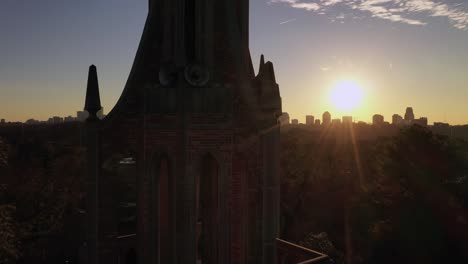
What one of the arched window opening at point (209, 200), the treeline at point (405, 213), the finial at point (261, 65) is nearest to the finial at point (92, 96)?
the arched window opening at point (209, 200)

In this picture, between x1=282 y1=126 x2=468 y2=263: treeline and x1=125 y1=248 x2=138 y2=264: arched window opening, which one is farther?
x1=282 y1=126 x2=468 y2=263: treeline

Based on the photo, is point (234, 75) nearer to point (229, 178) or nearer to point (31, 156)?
point (229, 178)

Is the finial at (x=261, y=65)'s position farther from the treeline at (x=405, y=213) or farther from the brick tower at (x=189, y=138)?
the treeline at (x=405, y=213)

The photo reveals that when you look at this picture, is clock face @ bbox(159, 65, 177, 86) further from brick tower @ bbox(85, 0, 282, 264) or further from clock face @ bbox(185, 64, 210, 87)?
clock face @ bbox(185, 64, 210, 87)

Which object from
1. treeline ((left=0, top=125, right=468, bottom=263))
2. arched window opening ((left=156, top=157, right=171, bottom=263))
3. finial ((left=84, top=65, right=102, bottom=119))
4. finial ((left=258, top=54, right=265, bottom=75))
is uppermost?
finial ((left=258, top=54, right=265, bottom=75))

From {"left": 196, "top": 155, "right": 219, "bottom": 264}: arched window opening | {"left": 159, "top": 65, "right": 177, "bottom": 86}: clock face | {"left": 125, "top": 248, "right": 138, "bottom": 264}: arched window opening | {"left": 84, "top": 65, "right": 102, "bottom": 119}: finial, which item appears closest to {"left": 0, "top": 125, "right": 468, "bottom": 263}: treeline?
{"left": 125, "top": 248, "right": 138, "bottom": 264}: arched window opening

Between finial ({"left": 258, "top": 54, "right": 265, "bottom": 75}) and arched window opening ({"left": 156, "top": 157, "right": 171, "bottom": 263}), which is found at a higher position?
finial ({"left": 258, "top": 54, "right": 265, "bottom": 75})

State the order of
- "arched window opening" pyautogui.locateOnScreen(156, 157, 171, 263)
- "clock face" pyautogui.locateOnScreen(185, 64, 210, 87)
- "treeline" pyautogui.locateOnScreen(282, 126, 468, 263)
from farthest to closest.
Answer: "treeline" pyautogui.locateOnScreen(282, 126, 468, 263) → "arched window opening" pyautogui.locateOnScreen(156, 157, 171, 263) → "clock face" pyautogui.locateOnScreen(185, 64, 210, 87)

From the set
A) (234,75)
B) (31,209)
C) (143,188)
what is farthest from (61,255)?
(234,75)

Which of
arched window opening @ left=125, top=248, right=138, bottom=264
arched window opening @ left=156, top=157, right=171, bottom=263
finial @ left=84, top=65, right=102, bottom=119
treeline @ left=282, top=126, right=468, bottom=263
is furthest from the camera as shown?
treeline @ left=282, top=126, right=468, bottom=263
